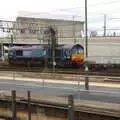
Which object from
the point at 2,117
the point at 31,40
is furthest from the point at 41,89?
the point at 31,40

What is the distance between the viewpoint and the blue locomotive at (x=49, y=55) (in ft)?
172

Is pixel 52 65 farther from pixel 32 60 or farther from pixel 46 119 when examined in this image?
pixel 46 119

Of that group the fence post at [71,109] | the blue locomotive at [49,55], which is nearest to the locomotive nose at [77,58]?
the blue locomotive at [49,55]

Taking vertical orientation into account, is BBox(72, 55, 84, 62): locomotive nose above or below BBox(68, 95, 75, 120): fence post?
above

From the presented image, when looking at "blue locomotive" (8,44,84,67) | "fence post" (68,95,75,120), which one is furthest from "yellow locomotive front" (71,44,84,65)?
"fence post" (68,95,75,120)

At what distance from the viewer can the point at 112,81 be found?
28969 mm

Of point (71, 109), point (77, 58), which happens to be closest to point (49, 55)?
point (77, 58)

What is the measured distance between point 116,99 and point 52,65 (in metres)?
31.7

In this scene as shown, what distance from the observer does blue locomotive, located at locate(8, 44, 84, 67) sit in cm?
5247

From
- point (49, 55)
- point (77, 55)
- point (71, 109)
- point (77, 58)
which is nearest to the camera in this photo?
point (71, 109)

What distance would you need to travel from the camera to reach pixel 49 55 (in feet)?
174

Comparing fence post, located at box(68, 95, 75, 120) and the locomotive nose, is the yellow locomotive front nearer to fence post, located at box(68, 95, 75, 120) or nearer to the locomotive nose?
the locomotive nose

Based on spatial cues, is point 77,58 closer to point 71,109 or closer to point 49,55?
point 49,55

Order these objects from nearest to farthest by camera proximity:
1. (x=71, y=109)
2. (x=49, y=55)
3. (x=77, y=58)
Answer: (x=71, y=109), (x=49, y=55), (x=77, y=58)
